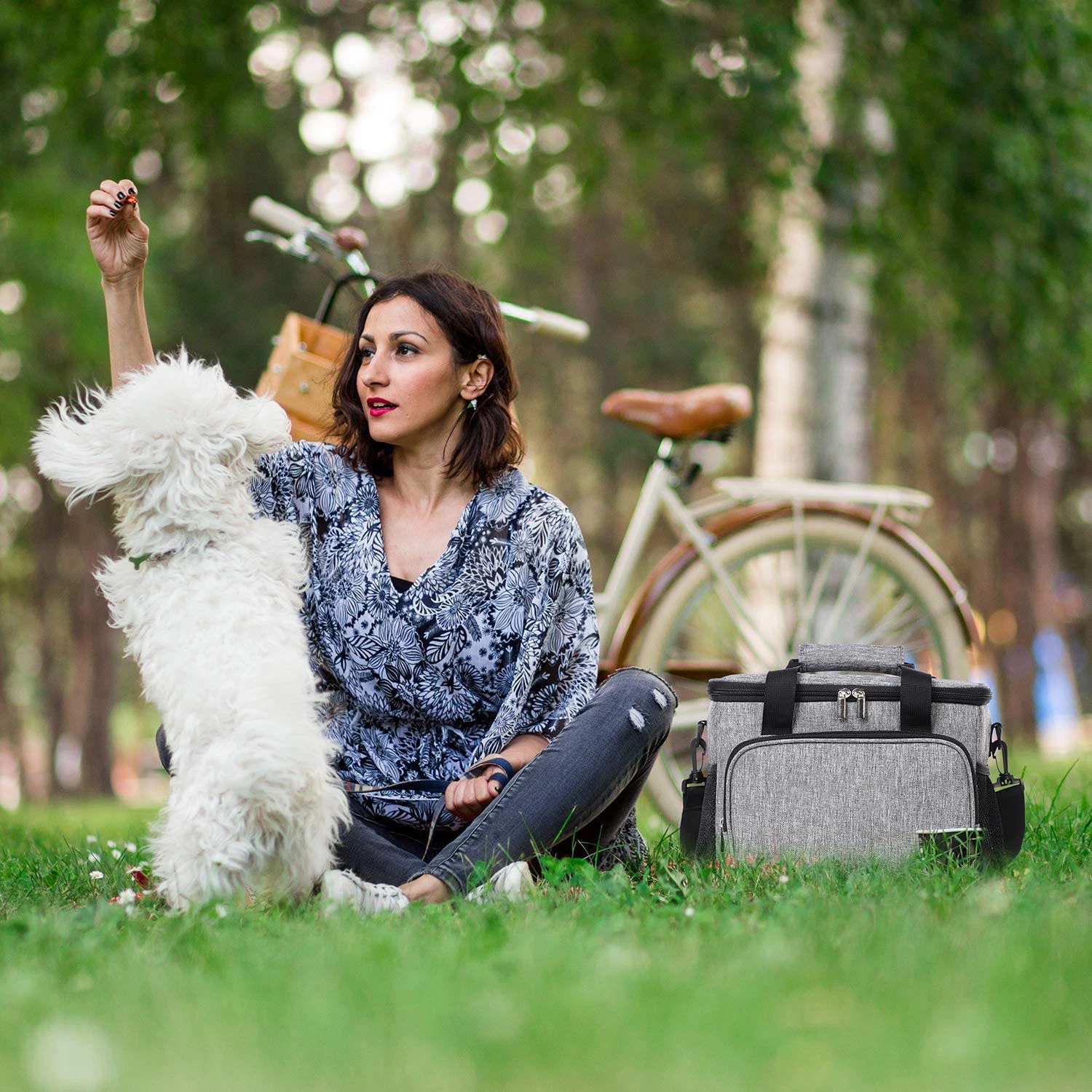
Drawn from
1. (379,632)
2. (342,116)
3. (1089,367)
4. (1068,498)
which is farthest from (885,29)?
(1068,498)

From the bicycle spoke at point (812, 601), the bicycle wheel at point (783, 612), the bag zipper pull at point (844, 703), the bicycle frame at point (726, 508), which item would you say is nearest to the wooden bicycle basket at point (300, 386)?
the bicycle frame at point (726, 508)

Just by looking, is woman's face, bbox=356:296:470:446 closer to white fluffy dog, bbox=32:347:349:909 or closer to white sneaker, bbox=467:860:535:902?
white fluffy dog, bbox=32:347:349:909

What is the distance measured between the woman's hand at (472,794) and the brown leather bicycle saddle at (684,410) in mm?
1557

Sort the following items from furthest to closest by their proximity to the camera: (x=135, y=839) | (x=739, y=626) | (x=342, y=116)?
1. (x=342, y=116)
2. (x=739, y=626)
3. (x=135, y=839)

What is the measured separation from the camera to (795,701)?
2.81 m

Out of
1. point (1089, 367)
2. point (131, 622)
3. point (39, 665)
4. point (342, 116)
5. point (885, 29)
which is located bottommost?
point (39, 665)

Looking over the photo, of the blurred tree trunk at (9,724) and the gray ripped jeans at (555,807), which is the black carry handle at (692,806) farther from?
the blurred tree trunk at (9,724)

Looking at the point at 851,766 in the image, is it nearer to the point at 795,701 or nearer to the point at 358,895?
the point at 795,701

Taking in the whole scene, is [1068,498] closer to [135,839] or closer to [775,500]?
[775,500]

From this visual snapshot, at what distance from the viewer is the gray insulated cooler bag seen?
2.68m

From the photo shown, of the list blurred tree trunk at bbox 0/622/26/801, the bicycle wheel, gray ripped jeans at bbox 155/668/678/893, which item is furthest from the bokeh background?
blurred tree trunk at bbox 0/622/26/801

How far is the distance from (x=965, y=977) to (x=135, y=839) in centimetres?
256

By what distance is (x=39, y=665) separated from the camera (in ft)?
52.7

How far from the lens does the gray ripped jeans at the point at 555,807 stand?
8.35 ft
